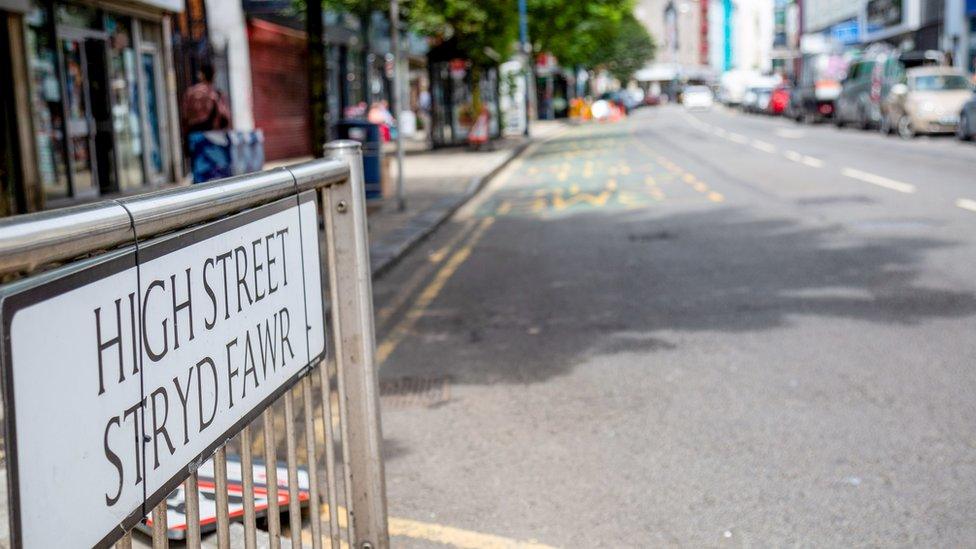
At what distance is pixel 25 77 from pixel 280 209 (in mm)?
14705

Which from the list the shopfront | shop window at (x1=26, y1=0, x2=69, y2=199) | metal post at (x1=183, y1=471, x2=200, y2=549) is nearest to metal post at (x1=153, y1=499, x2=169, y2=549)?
metal post at (x1=183, y1=471, x2=200, y2=549)

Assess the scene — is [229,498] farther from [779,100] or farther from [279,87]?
[779,100]

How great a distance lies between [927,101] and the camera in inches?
1124

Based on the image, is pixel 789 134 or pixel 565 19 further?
pixel 565 19

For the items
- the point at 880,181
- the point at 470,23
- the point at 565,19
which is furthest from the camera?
the point at 565,19

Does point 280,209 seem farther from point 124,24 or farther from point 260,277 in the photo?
point 124,24

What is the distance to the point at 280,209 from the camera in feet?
8.32

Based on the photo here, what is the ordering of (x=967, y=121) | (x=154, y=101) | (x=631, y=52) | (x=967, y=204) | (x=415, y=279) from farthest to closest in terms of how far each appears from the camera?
(x=631, y=52), (x=967, y=121), (x=154, y=101), (x=967, y=204), (x=415, y=279)

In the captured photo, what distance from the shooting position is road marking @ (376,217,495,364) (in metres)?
6.93

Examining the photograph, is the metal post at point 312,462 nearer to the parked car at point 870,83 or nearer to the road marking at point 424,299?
the road marking at point 424,299

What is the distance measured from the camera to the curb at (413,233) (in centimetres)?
1016

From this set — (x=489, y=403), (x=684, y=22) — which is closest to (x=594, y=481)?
(x=489, y=403)

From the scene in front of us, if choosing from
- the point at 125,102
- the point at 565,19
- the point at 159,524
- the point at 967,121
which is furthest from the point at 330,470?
the point at 565,19

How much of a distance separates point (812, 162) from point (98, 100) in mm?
12447
